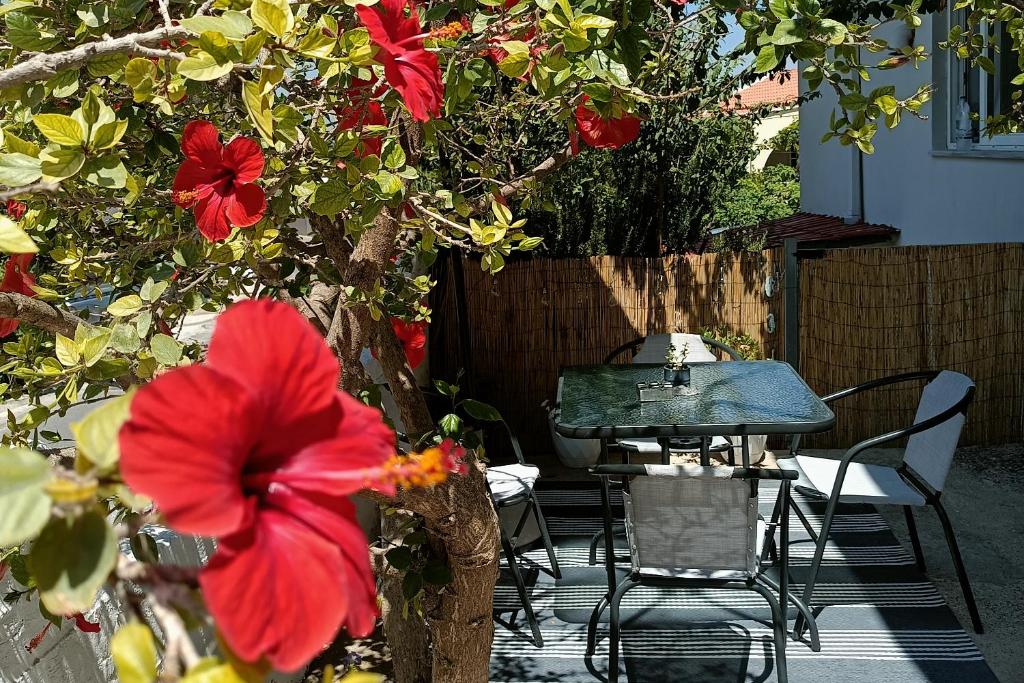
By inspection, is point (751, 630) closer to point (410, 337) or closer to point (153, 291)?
point (410, 337)

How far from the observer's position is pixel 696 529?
10.9 feet

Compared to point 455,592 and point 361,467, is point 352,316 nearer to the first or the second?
point 455,592

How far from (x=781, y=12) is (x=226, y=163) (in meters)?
0.87

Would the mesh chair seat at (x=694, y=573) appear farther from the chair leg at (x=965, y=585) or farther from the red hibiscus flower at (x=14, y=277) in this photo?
the red hibiscus flower at (x=14, y=277)

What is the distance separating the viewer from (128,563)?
39 centimetres

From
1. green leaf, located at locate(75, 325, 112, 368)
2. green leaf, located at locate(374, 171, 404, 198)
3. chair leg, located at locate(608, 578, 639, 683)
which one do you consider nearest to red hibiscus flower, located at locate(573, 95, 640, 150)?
green leaf, located at locate(374, 171, 404, 198)

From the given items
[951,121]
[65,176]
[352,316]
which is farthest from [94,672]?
[951,121]

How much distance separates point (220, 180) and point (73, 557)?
1.01m

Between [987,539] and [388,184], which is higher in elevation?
[388,184]

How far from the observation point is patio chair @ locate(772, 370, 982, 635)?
3.74 meters

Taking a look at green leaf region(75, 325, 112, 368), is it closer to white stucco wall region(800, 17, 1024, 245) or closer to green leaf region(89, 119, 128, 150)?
green leaf region(89, 119, 128, 150)

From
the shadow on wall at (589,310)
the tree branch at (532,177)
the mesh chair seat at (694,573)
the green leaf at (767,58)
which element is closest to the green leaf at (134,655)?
the green leaf at (767,58)

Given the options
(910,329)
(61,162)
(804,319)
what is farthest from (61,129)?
(910,329)

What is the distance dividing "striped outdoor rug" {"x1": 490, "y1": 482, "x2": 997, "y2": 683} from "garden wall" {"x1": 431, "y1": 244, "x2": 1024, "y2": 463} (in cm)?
173
